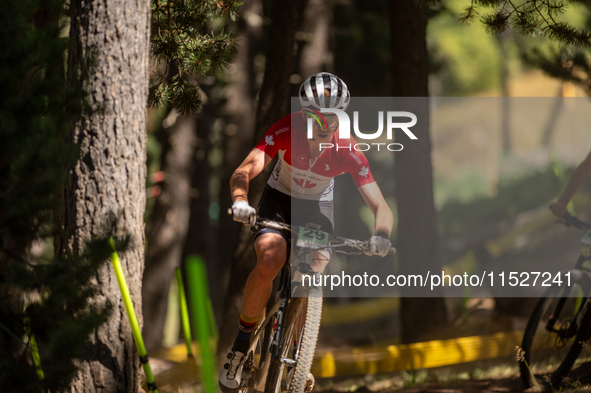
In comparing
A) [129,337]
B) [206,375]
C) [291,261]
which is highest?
[291,261]

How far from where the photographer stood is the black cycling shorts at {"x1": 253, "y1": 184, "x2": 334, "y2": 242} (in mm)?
3979

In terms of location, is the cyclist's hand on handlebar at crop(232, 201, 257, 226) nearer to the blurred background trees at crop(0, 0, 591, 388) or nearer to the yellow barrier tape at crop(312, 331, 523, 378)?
the blurred background trees at crop(0, 0, 591, 388)

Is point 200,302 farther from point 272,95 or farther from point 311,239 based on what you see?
point 272,95

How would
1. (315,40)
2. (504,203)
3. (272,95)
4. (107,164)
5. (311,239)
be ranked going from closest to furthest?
(311,239) < (107,164) < (272,95) < (315,40) < (504,203)

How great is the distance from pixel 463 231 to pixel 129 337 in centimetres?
2290

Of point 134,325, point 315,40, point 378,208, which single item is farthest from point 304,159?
point 315,40

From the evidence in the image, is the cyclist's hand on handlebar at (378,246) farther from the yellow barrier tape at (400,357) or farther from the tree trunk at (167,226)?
the tree trunk at (167,226)

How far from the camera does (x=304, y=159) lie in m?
4.00

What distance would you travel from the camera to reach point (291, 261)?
141 inches

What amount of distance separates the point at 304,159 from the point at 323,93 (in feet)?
1.80

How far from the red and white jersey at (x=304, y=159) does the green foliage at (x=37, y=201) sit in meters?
1.51

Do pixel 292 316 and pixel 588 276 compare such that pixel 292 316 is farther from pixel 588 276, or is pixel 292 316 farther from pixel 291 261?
pixel 588 276

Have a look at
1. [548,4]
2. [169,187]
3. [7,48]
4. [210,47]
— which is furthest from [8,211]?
[169,187]

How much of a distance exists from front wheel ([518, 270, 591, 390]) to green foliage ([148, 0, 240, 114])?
364 cm
